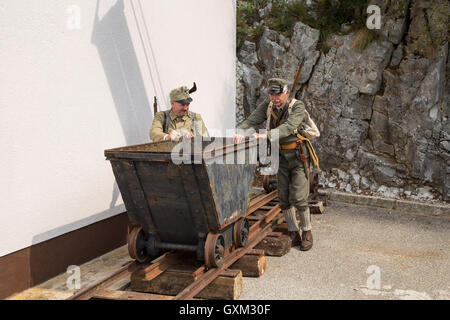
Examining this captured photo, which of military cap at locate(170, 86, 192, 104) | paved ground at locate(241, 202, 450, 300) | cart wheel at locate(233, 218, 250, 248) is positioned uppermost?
military cap at locate(170, 86, 192, 104)

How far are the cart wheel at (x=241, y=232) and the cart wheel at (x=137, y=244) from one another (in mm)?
1040

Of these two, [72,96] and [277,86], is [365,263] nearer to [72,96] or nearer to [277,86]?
[277,86]

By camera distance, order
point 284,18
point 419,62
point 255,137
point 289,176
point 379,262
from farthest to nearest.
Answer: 1. point 284,18
2. point 419,62
3. point 289,176
4. point 379,262
5. point 255,137

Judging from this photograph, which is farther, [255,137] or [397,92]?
[397,92]

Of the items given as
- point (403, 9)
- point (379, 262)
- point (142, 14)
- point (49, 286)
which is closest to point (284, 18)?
point (403, 9)

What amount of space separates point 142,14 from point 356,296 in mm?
4848

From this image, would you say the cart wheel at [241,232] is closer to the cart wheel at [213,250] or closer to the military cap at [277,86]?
the cart wheel at [213,250]

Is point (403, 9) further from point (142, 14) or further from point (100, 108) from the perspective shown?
point (100, 108)

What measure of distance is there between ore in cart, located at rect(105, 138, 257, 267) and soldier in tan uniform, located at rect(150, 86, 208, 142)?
0.63 meters

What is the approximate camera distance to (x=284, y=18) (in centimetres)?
1006

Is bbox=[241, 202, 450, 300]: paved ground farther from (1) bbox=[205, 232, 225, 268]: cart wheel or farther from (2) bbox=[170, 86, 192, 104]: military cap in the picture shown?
(2) bbox=[170, 86, 192, 104]: military cap

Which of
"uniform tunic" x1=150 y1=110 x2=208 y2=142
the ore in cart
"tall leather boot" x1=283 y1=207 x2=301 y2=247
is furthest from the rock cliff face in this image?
the ore in cart

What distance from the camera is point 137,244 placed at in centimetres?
414

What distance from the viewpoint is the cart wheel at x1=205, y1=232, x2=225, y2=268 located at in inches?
151
